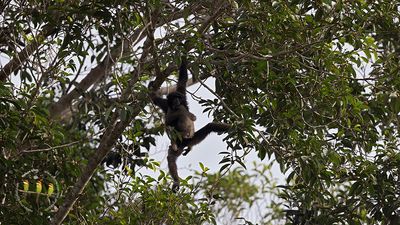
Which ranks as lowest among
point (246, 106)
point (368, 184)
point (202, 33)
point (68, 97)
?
point (368, 184)

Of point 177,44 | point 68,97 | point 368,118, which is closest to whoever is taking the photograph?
point 177,44

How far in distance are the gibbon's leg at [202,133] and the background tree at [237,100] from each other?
0.23m

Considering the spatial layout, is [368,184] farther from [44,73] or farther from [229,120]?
[44,73]

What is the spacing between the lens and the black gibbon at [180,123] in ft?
29.4

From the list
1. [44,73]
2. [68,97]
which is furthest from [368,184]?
[68,97]

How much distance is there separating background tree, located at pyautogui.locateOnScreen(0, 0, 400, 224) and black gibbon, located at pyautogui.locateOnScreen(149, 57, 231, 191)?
1.40ft

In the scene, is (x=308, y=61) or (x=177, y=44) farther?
(x=308, y=61)

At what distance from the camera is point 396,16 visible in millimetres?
8219

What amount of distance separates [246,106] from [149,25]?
1251 millimetres

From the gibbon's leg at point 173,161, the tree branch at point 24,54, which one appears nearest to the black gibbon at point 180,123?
the gibbon's leg at point 173,161

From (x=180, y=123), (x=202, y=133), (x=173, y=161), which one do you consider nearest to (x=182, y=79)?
(x=202, y=133)

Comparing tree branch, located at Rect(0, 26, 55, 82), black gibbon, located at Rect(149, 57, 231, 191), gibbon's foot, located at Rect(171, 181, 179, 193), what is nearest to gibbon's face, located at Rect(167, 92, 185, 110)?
black gibbon, located at Rect(149, 57, 231, 191)

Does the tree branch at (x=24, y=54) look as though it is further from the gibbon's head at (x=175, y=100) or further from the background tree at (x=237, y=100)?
the gibbon's head at (x=175, y=100)

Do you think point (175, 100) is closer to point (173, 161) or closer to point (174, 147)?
point (174, 147)
